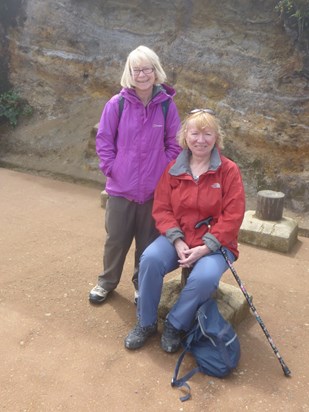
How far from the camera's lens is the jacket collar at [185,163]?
357 cm

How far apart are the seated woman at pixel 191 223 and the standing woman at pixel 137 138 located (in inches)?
7.1

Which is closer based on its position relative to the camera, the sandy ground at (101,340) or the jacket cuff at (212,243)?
the sandy ground at (101,340)

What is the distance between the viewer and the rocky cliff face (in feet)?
25.7

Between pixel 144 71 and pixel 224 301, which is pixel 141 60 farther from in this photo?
pixel 224 301

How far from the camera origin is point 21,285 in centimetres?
459

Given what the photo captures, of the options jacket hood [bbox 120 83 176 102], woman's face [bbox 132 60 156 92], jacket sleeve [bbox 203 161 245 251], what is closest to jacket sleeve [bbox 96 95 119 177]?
jacket hood [bbox 120 83 176 102]

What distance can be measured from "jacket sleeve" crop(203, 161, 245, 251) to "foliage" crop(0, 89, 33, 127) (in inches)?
307

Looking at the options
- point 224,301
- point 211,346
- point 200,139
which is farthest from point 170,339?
point 200,139

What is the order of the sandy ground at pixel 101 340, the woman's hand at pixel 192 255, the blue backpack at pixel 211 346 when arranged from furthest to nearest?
the woman's hand at pixel 192 255
the blue backpack at pixel 211 346
the sandy ground at pixel 101 340

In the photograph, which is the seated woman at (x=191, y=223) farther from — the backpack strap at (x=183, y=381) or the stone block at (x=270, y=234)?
the stone block at (x=270, y=234)

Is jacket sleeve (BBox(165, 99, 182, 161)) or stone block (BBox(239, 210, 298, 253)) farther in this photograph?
stone block (BBox(239, 210, 298, 253))

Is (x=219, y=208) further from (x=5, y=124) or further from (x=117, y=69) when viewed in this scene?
(x=5, y=124)

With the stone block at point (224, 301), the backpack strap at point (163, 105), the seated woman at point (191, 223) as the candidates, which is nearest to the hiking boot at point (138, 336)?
the seated woman at point (191, 223)

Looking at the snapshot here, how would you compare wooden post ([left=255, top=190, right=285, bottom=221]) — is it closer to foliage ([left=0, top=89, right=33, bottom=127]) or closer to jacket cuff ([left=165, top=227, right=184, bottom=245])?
jacket cuff ([left=165, top=227, right=184, bottom=245])
